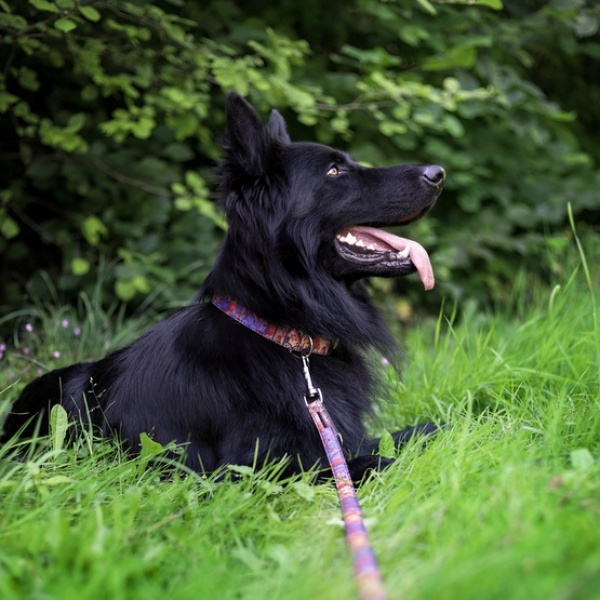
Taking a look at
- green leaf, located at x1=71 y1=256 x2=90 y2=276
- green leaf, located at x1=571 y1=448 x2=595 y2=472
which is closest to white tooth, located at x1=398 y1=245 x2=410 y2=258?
green leaf, located at x1=571 y1=448 x2=595 y2=472

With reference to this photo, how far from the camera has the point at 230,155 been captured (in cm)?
261

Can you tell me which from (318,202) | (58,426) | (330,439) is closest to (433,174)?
(318,202)

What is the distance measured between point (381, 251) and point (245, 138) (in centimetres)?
67

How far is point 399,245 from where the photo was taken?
9.02ft

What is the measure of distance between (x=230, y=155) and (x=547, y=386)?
5.15ft

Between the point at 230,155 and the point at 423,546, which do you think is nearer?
the point at 423,546

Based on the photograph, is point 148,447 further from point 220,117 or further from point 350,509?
point 220,117

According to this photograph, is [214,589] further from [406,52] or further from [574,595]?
[406,52]

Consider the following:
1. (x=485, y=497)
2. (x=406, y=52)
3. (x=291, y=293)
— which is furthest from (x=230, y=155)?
(x=406, y=52)

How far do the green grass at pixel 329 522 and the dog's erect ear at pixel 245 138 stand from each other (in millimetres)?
1098

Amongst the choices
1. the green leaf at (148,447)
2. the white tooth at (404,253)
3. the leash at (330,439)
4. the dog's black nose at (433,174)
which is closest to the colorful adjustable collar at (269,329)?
the leash at (330,439)

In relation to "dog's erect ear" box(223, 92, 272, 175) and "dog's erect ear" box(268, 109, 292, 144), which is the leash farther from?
"dog's erect ear" box(268, 109, 292, 144)

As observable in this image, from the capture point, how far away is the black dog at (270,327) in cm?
246

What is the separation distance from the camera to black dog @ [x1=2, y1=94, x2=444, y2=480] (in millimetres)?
2455
